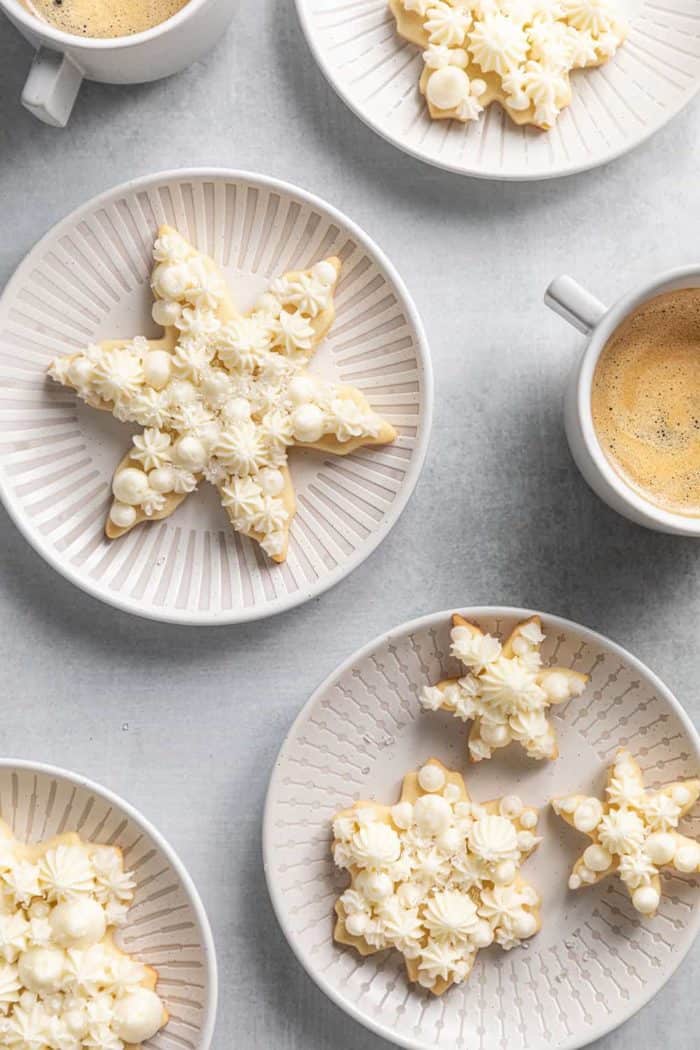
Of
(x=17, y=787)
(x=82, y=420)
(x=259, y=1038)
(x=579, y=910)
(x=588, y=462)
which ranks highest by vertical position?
(x=588, y=462)

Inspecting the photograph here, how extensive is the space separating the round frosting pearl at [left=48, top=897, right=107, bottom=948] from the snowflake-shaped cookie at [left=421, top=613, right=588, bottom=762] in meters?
0.33

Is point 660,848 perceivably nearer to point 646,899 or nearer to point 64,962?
point 646,899

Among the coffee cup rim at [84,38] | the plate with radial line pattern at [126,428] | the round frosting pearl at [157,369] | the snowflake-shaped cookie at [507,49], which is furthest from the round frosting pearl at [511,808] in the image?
the coffee cup rim at [84,38]

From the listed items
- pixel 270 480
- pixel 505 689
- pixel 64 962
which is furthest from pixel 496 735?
pixel 64 962

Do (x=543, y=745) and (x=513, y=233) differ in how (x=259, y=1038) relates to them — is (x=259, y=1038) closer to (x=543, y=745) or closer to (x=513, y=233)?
(x=543, y=745)

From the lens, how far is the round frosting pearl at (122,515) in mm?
1085

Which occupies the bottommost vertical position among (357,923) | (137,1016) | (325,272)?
(137,1016)

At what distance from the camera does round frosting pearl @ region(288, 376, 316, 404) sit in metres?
1.06

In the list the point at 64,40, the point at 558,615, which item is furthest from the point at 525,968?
the point at 64,40

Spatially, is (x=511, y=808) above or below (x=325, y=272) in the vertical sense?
below

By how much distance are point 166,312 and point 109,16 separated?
0.82 ft

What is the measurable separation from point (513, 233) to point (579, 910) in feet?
2.02

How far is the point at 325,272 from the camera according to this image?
41.9 inches

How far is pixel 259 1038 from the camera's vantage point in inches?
44.3
